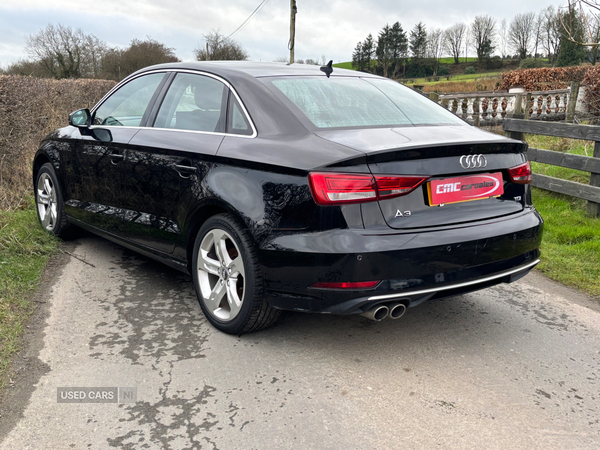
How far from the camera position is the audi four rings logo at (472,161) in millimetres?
3111

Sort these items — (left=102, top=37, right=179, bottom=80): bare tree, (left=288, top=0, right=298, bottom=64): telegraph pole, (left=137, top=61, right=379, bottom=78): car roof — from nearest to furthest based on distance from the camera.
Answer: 1. (left=137, top=61, right=379, bottom=78): car roof
2. (left=288, top=0, right=298, bottom=64): telegraph pole
3. (left=102, top=37, right=179, bottom=80): bare tree

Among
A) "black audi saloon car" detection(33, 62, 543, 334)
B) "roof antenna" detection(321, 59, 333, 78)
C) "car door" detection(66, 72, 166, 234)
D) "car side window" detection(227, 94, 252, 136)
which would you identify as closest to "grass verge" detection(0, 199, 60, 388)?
"car door" detection(66, 72, 166, 234)

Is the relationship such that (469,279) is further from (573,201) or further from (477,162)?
(573,201)

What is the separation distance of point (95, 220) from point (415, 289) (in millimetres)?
3028

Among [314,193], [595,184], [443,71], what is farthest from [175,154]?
[443,71]

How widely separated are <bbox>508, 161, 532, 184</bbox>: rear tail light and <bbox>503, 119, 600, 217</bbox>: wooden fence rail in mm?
3258

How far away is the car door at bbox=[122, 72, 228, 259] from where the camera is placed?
369cm

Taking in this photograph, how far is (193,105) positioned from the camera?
402 centimetres

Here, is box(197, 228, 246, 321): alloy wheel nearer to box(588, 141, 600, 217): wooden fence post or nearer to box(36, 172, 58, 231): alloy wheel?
box(36, 172, 58, 231): alloy wheel

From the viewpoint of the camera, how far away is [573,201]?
700 centimetres

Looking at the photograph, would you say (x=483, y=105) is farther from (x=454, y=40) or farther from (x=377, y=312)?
(x=454, y=40)

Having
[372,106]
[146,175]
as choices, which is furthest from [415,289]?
[146,175]

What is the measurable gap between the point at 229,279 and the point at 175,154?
0.96 metres

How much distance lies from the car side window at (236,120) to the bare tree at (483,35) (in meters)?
82.8
